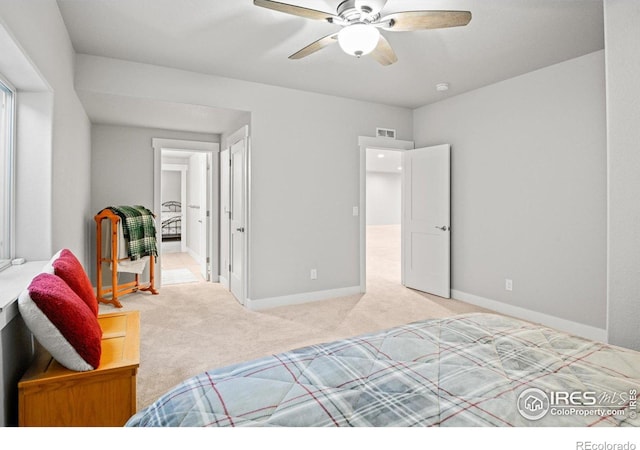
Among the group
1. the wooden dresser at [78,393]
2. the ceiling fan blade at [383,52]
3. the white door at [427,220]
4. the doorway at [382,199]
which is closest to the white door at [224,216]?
the white door at [427,220]

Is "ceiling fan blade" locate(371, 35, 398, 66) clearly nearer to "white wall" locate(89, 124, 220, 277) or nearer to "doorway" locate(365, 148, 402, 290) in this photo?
"white wall" locate(89, 124, 220, 277)

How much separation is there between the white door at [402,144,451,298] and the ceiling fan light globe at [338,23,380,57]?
8.26 feet

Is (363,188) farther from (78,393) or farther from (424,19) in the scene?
(78,393)

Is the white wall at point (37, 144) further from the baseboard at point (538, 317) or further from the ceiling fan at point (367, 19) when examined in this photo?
the baseboard at point (538, 317)

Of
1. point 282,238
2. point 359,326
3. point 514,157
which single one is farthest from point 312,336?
point 514,157

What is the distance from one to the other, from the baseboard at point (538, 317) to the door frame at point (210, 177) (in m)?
3.38

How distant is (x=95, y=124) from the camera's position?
453cm

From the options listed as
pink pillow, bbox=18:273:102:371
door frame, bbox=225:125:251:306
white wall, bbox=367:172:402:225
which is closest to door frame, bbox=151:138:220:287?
door frame, bbox=225:125:251:306

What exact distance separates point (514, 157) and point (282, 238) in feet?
8.61

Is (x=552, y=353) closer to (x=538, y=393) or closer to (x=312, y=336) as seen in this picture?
(x=538, y=393)

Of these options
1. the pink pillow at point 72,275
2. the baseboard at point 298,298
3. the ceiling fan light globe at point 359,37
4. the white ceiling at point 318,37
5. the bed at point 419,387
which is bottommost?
the baseboard at point 298,298

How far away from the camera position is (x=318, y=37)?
9.20ft

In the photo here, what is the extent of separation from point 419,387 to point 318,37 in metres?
2.64

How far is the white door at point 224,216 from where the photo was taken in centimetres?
480
